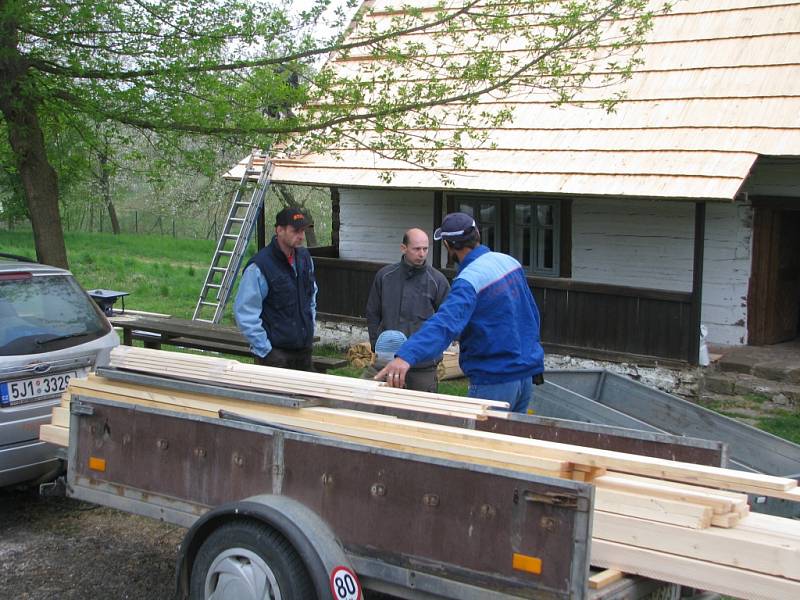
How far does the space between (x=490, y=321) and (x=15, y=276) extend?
10.7 feet

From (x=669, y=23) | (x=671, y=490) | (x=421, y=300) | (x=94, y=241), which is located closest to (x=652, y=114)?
(x=669, y=23)

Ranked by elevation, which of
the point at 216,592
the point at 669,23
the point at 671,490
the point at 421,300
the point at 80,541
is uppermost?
the point at 669,23

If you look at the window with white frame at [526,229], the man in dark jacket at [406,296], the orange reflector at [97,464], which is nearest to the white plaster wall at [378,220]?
the window with white frame at [526,229]

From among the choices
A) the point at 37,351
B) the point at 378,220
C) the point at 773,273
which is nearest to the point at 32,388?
the point at 37,351

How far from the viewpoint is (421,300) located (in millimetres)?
6871

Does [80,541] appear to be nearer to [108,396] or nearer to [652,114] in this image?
[108,396]

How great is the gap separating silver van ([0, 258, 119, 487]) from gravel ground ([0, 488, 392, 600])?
39cm

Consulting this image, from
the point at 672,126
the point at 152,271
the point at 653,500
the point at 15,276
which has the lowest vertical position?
the point at 653,500


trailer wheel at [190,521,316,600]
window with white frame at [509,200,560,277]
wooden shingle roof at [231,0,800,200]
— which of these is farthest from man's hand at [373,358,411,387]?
window with white frame at [509,200,560,277]

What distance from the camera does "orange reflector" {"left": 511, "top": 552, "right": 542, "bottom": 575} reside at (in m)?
3.10

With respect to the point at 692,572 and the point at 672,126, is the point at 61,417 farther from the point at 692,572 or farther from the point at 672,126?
the point at 672,126

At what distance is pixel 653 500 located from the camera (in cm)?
326

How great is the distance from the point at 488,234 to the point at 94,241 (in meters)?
19.8

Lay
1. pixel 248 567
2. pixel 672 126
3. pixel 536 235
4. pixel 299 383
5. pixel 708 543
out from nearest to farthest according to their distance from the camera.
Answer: pixel 708 543 → pixel 248 567 → pixel 299 383 → pixel 672 126 → pixel 536 235
